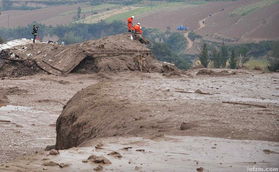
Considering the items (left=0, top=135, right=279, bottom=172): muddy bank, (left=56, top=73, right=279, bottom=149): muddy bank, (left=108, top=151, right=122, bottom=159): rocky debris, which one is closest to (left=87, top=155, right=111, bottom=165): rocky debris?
(left=0, top=135, right=279, bottom=172): muddy bank

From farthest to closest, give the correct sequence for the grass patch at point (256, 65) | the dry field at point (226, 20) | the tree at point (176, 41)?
the tree at point (176, 41) < the dry field at point (226, 20) < the grass patch at point (256, 65)

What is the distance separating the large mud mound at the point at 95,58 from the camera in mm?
34750

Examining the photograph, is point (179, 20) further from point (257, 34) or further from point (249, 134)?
point (249, 134)

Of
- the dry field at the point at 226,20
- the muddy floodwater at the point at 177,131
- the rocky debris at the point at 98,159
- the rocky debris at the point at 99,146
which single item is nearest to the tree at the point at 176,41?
the dry field at the point at 226,20

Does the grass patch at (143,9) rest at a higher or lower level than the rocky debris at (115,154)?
lower

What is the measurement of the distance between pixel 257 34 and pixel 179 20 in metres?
39.7

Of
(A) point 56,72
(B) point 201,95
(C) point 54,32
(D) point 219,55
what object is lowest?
(C) point 54,32

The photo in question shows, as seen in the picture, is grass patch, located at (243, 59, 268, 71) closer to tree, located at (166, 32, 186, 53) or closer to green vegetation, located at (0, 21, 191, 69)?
green vegetation, located at (0, 21, 191, 69)

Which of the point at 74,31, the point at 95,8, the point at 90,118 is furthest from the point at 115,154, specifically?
the point at 95,8

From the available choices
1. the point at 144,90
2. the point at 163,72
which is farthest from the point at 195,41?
the point at 144,90

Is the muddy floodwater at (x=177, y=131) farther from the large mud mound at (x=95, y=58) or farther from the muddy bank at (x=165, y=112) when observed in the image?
the large mud mound at (x=95, y=58)

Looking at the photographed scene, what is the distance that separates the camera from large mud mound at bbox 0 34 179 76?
3475 cm

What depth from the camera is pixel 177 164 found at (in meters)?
10.9

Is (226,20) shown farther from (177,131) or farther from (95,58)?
(177,131)
